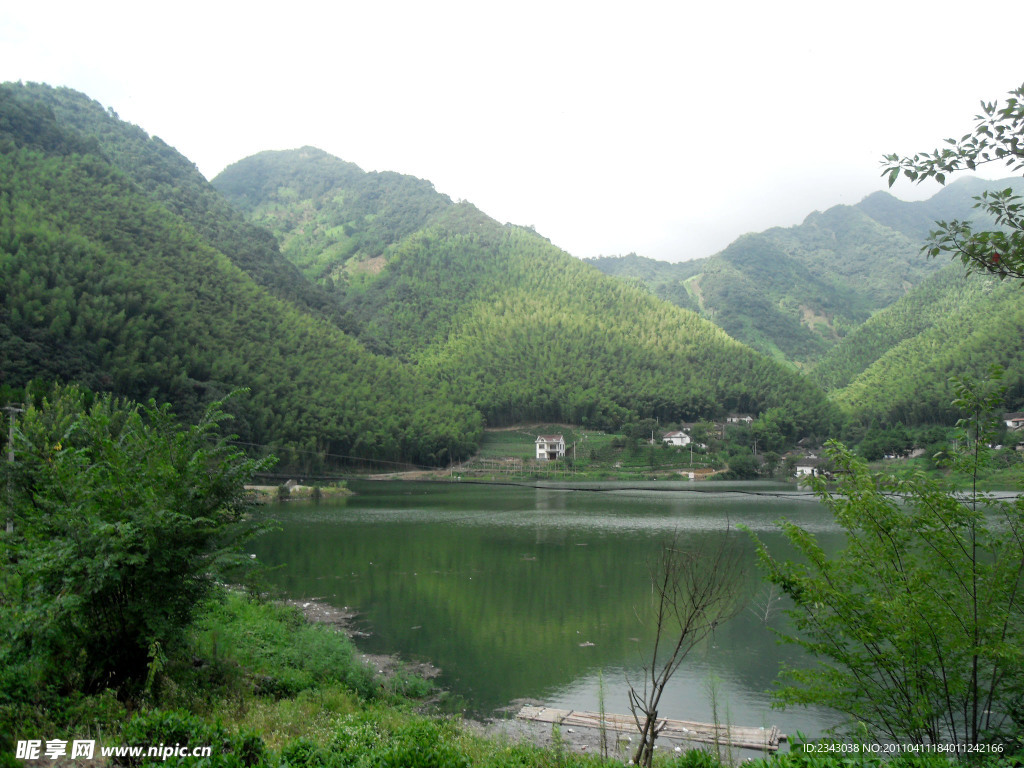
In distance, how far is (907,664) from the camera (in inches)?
262

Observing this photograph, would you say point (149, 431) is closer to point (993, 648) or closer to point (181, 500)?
point (181, 500)

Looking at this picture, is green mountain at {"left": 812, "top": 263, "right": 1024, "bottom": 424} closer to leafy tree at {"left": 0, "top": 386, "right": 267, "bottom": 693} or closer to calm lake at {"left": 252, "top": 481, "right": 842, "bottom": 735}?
calm lake at {"left": 252, "top": 481, "right": 842, "bottom": 735}

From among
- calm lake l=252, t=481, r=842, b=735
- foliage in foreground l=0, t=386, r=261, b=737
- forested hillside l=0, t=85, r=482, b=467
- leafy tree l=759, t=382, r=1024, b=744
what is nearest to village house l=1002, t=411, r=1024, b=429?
calm lake l=252, t=481, r=842, b=735

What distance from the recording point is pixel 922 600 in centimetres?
647

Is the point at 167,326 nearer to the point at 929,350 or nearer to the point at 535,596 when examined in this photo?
the point at 535,596

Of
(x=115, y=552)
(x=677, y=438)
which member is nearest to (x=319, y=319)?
(x=677, y=438)

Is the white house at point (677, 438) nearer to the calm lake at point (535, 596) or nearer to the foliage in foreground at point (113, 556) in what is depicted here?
the calm lake at point (535, 596)

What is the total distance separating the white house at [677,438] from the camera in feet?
285

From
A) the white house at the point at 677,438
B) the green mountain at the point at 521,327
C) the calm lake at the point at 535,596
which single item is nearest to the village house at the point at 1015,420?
the green mountain at the point at 521,327

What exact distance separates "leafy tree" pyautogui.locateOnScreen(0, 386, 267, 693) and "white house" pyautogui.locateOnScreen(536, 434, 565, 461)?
7436 centimetres

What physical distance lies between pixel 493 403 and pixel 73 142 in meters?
65.0

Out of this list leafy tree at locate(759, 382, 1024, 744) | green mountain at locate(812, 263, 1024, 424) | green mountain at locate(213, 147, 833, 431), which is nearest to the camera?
leafy tree at locate(759, 382, 1024, 744)

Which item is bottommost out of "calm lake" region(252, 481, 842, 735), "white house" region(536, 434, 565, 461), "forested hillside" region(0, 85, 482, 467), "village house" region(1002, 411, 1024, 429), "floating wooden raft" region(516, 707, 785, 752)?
"calm lake" region(252, 481, 842, 735)

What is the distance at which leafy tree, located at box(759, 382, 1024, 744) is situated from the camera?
6273 mm
